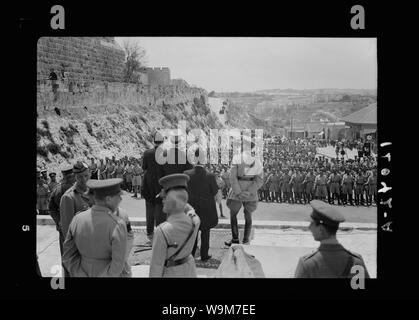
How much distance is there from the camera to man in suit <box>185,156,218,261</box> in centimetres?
592

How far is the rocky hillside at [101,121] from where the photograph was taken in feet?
20.2

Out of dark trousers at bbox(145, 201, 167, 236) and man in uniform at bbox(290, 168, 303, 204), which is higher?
man in uniform at bbox(290, 168, 303, 204)

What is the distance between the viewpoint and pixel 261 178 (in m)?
6.29

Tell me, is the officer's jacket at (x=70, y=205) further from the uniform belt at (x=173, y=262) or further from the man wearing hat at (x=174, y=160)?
the uniform belt at (x=173, y=262)

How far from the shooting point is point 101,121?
640cm

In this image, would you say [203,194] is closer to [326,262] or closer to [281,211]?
[281,211]

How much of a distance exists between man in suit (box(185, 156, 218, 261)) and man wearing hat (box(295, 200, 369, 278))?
6.87ft

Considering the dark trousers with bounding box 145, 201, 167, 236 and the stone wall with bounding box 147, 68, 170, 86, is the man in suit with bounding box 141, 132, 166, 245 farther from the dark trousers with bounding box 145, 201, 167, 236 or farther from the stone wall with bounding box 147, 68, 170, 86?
the stone wall with bounding box 147, 68, 170, 86

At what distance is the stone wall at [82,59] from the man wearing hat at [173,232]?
2727 mm

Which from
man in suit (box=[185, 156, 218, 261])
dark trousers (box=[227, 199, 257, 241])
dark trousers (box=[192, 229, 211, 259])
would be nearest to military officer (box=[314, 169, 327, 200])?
dark trousers (box=[227, 199, 257, 241])

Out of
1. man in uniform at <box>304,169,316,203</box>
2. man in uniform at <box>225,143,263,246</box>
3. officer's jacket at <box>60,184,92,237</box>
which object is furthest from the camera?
man in uniform at <box>304,169,316,203</box>
